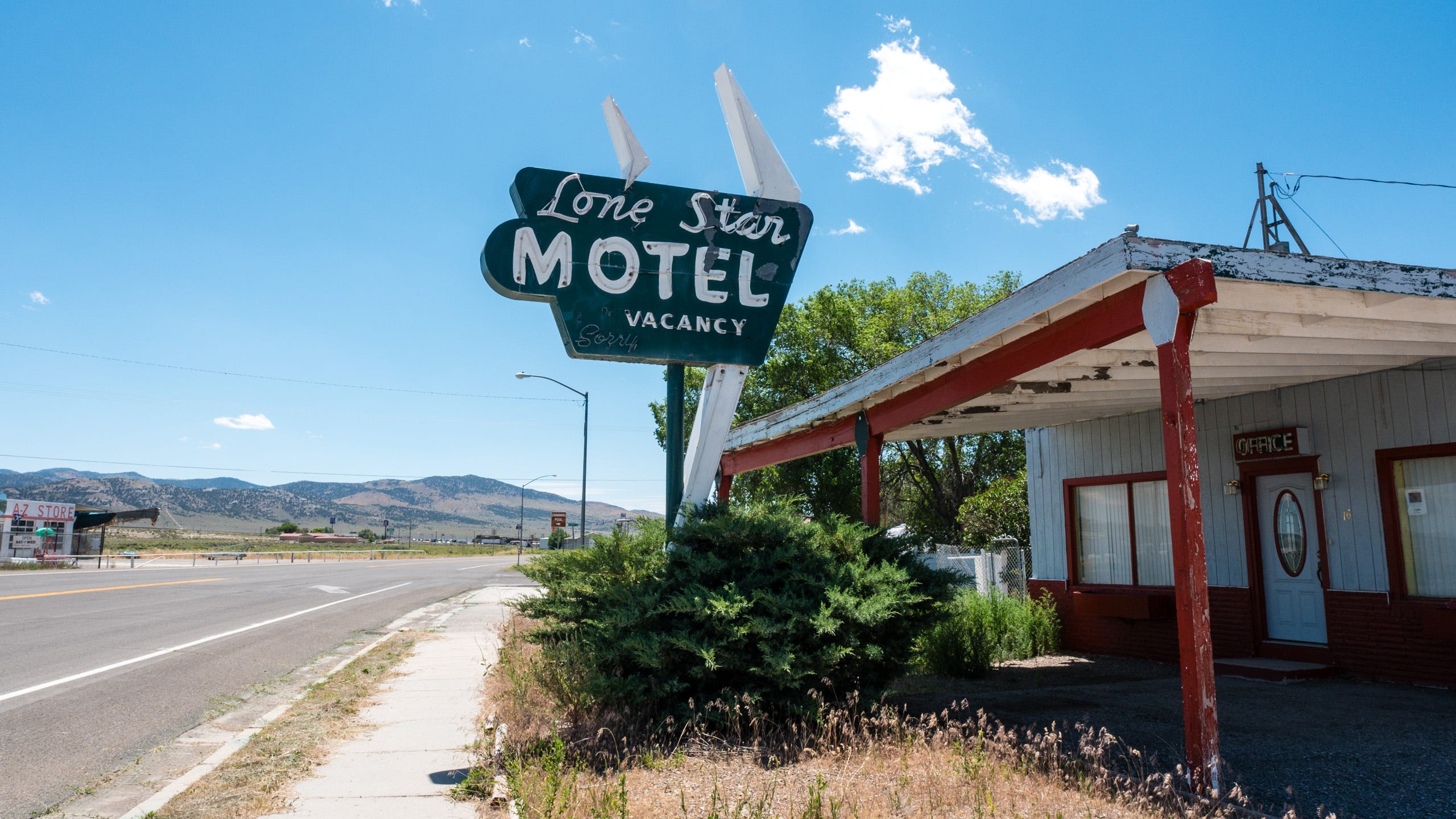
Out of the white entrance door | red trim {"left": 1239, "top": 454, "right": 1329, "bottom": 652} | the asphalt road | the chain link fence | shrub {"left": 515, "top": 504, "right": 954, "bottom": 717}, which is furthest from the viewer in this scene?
the chain link fence

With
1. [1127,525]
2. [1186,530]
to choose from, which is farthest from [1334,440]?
[1186,530]

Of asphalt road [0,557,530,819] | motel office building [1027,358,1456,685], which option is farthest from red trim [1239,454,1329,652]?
asphalt road [0,557,530,819]

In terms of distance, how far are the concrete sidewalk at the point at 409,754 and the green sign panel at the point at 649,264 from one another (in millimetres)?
3417

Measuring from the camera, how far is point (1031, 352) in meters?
6.61

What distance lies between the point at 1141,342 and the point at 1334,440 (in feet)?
12.6

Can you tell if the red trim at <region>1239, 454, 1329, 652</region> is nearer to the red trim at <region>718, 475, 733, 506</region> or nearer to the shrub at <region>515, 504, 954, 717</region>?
the shrub at <region>515, 504, 954, 717</region>

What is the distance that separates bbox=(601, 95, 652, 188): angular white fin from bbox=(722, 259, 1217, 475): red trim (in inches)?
134

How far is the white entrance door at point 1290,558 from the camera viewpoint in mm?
9211

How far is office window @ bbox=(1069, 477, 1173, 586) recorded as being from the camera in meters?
10.7

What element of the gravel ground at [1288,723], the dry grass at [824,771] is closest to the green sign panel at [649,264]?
the dry grass at [824,771]

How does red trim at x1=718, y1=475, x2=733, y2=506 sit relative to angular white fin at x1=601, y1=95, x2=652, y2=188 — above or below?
below

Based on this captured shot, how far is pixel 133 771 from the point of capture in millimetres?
6070

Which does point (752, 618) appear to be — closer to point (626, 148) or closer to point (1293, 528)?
point (626, 148)

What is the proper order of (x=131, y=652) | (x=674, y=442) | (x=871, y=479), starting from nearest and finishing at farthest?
(x=674, y=442), (x=871, y=479), (x=131, y=652)
